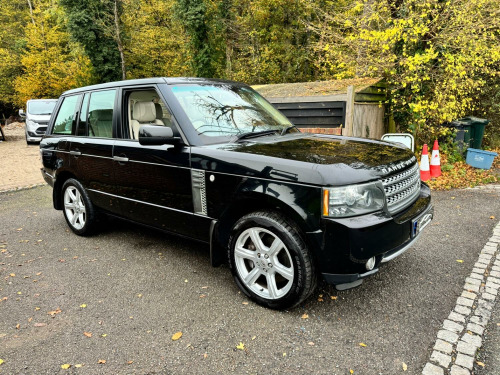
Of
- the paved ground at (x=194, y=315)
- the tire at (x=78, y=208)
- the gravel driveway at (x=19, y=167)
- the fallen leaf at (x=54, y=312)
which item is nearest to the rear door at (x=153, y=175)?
the paved ground at (x=194, y=315)

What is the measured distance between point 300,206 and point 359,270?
631mm

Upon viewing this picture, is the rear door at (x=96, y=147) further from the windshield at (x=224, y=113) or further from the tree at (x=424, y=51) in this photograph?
the tree at (x=424, y=51)

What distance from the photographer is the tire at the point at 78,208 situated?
15.0 feet

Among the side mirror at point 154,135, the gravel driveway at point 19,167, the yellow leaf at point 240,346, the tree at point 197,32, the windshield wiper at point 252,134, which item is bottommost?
the gravel driveway at point 19,167

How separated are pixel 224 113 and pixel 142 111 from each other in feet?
3.56

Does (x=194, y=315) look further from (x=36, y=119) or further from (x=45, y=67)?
(x=45, y=67)

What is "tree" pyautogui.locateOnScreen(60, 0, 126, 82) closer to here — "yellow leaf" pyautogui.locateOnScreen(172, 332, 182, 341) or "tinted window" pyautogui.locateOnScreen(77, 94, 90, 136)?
"tinted window" pyautogui.locateOnScreen(77, 94, 90, 136)

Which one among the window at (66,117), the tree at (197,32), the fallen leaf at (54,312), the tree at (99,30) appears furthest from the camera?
the tree at (99,30)

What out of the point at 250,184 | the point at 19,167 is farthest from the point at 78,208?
the point at 19,167

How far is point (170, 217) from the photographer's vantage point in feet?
11.6

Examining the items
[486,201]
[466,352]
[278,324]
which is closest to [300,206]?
[278,324]

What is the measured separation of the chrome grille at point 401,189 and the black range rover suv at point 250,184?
0.01 m

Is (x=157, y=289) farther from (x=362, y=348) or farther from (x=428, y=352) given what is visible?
(x=428, y=352)

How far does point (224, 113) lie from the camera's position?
3545 millimetres
